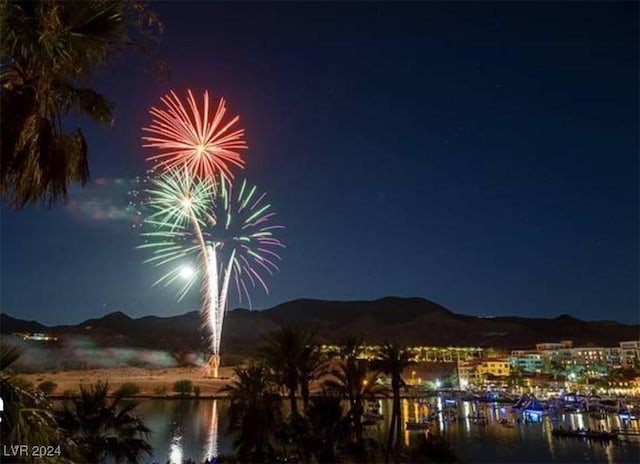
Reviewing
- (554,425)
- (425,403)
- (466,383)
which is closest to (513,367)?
(466,383)

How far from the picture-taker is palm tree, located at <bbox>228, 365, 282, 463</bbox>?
20.6 meters

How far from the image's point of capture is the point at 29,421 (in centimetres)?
274

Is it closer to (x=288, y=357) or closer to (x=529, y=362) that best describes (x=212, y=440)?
(x=288, y=357)

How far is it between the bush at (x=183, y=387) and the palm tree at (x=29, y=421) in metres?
107

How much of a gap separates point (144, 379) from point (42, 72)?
116m

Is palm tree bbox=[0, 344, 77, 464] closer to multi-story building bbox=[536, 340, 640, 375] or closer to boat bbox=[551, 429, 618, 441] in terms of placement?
boat bbox=[551, 429, 618, 441]

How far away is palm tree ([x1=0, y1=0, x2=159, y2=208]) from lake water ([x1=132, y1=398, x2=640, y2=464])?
133 ft

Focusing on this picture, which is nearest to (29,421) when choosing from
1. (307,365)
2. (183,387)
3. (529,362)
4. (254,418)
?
(254,418)

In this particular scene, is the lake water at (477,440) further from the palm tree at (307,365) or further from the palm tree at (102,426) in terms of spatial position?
the palm tree at (102,426)

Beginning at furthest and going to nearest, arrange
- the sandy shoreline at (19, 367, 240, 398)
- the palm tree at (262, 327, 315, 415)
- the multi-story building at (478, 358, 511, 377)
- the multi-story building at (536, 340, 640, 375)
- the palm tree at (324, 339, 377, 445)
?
the multi-story building at (478, 358, 511, 377) → the multi-story building at (536, 340, 640, 375) → the sandy shoreline at (19, 367, 240, 398) → the palm tree at (262, 327, 315, 415) → the palm tree at (324, 339, 377, 445)

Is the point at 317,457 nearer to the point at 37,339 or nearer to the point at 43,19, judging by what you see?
the point at 43,19

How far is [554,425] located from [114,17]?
81.0 meters

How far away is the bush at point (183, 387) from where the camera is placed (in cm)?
10196

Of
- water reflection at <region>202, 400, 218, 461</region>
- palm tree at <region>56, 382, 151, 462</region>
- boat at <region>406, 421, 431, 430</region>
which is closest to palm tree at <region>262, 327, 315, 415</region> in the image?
palm tree at <region>56, 382, 151, 462</region>
